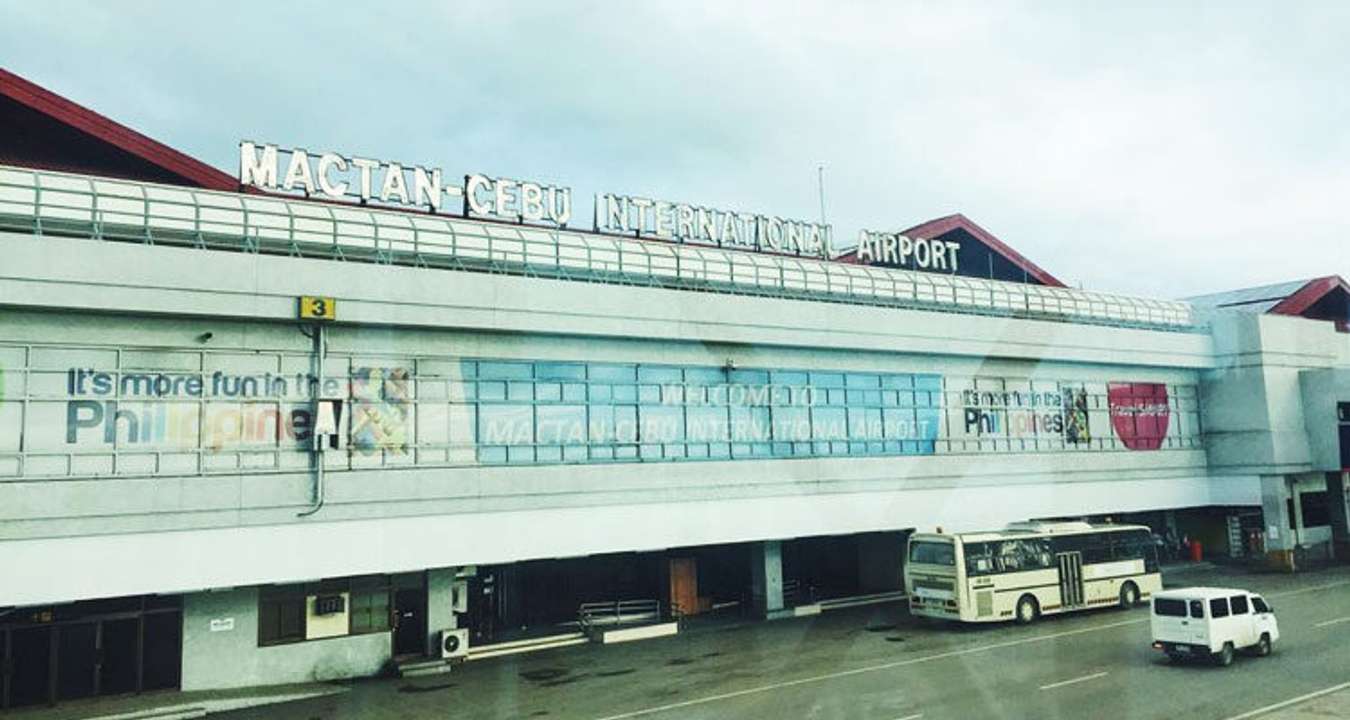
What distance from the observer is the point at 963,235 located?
51.6 m

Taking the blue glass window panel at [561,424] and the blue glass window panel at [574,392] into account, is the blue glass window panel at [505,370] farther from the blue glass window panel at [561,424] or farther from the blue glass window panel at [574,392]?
the blue glass window panel at [574,392]

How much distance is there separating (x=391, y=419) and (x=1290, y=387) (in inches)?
1727

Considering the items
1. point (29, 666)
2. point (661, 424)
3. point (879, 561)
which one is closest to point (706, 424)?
point (661, 424)

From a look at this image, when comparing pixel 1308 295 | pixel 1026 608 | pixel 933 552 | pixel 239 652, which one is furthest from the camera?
pixel 1308 295

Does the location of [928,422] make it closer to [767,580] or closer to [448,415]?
[767,580]

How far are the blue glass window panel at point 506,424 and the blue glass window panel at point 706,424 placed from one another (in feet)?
19.1

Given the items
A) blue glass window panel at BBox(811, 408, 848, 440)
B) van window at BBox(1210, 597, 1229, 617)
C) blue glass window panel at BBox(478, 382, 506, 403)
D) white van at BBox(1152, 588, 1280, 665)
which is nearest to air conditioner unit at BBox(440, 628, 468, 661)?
blue glass window panel at BBox(478, 382, 506, 403)

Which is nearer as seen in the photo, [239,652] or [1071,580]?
[239,652]

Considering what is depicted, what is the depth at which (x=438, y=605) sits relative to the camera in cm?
2786

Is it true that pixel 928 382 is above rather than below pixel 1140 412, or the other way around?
above

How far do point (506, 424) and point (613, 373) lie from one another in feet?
13.6

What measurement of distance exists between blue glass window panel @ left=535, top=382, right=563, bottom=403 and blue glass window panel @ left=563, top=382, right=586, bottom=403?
0.57 feet

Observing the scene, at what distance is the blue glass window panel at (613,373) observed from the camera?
30438mm

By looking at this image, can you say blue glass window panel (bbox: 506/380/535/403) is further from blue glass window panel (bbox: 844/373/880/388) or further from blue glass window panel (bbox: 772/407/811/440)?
blue glass window panel (bbox: 844/373/880/388)
